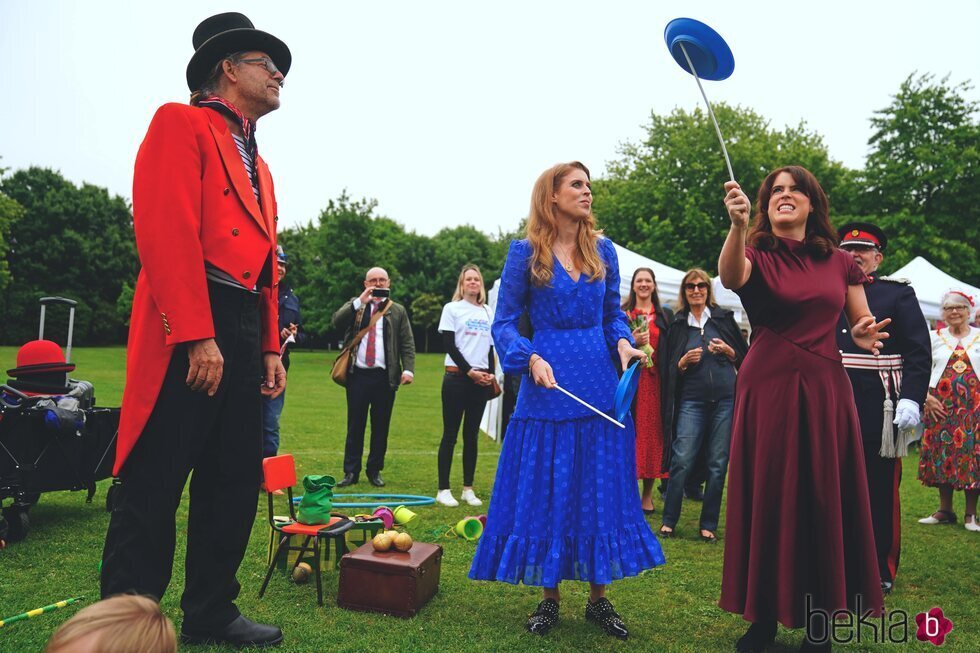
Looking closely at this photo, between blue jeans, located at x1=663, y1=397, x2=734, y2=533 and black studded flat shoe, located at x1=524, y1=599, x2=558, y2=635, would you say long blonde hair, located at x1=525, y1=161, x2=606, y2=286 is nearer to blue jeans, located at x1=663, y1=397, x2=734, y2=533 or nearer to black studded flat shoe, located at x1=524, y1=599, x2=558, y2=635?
black studded flat shoe, located at x1=524, y1=599, x2=558, y2=635

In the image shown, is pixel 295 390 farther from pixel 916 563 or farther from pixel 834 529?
pixel 834 529

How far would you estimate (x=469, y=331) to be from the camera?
7062 mm

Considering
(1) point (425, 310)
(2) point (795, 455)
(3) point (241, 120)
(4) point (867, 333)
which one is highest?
(1) point (425, 310)

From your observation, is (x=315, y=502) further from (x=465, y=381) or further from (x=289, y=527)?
(x=465, y=381)

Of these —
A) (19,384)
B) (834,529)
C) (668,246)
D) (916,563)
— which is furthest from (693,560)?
(668,246)

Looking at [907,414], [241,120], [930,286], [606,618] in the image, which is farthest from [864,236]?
[930,286]

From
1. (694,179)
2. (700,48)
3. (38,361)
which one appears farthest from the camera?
(694,179)

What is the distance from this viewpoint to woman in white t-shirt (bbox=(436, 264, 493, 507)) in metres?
6.96

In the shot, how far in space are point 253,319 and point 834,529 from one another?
2.69 m

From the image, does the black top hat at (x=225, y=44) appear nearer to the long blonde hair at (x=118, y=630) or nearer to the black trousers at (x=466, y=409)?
the long blonde hair at (x=118, y=630)

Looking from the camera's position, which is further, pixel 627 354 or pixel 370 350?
pixel 370 350

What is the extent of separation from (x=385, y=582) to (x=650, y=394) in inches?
157

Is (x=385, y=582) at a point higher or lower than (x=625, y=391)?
lower

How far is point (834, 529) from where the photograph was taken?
10.6 feet
